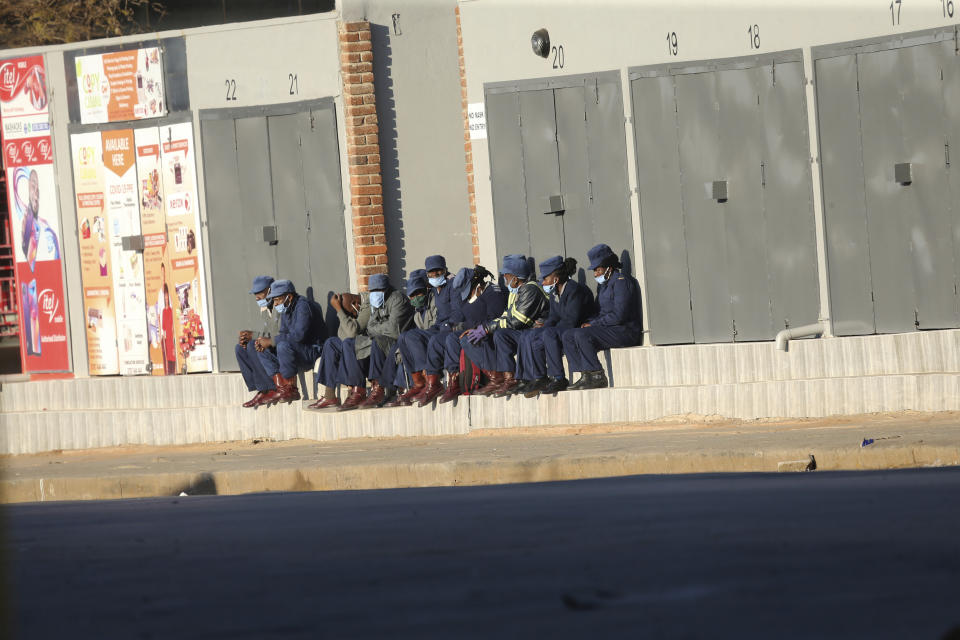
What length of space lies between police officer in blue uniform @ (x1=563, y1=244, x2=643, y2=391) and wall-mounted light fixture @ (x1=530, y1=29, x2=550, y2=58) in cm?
216

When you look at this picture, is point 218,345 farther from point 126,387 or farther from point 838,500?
point 838,500

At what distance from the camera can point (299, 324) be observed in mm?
15078

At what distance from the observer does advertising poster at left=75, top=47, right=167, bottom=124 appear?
16609 mm

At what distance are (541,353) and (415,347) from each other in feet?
4.18

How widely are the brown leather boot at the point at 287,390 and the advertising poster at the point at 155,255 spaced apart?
2572 mm

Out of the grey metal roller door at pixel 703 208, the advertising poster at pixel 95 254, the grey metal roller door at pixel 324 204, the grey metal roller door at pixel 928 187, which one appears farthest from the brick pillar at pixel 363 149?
the grey metal roller door at pixel 928 187

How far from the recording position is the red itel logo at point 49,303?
688 inches

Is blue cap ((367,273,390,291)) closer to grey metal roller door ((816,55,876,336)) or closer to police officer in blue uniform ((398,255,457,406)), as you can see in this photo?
police officer in blue uniform ((398,255,457,406))

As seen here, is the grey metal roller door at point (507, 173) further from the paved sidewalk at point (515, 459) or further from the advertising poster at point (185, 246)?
the advertising poster at point (185, 246)

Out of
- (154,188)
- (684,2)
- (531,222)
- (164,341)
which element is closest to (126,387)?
(164,341)

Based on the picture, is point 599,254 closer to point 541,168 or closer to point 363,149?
point 541,168

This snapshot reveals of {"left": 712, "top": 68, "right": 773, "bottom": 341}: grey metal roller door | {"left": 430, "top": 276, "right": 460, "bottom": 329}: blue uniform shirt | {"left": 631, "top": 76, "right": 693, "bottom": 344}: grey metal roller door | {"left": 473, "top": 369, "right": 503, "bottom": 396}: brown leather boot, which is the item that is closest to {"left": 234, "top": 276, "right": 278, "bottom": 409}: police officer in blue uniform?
{"left": 430, "top": 276, "right": 460, "bottom": 329}: blue uniform shirt

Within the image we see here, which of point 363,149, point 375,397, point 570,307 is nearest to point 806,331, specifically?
point 570,307

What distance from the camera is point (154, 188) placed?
16.8m
